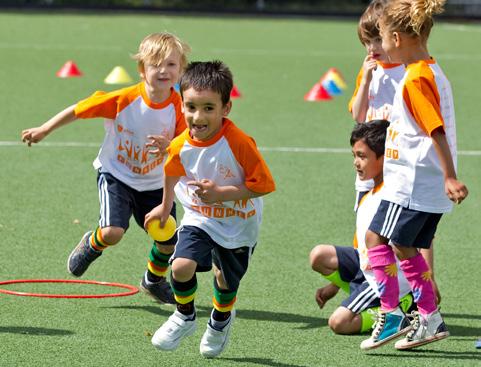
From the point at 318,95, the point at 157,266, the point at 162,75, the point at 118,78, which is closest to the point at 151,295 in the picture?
the point at 157,266

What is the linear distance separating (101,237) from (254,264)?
1.23 m

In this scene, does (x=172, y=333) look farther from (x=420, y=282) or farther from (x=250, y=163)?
(x=420, y=282)

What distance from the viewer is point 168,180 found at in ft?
17.3

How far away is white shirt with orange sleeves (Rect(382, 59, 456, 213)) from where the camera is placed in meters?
5.12

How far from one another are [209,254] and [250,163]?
0.49 metres

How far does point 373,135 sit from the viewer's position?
5809 mm

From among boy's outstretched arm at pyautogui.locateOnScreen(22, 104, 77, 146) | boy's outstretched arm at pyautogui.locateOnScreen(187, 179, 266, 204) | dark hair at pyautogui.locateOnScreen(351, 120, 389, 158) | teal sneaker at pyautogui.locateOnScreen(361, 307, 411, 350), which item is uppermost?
dark hair at pyautogui.locateOnScreen(351, 120, 389, 158)

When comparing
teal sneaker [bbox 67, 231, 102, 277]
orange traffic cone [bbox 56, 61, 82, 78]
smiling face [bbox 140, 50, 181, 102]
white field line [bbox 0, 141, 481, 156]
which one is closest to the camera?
smiling face [bbox 140, 50, 181, 102]

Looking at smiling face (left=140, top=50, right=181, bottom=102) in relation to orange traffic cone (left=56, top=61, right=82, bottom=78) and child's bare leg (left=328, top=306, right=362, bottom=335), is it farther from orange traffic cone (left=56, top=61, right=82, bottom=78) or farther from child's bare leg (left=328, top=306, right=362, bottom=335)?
orange traffic cone (left=56, top=61, right=82, bottom=78)

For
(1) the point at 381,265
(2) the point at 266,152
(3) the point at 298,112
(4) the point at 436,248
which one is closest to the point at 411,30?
(1) the point at 381,265

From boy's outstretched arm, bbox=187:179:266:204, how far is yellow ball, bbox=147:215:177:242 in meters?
0.67

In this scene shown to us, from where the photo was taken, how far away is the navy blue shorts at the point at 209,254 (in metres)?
5.13

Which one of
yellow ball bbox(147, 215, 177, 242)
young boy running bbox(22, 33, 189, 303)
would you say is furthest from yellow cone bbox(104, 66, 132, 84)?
yellow ball bbox(147, 215, 177, 242)

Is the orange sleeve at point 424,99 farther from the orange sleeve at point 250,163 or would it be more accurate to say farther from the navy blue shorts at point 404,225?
the orange sleeve at point 250,163
